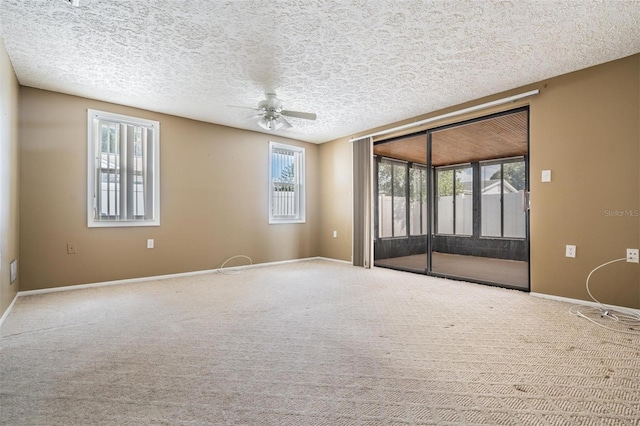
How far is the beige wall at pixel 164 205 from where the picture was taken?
361 cm

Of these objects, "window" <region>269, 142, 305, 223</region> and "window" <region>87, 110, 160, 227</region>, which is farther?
"window" <region>269, 142, 305, 223</region>

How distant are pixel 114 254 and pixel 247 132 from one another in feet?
9.13

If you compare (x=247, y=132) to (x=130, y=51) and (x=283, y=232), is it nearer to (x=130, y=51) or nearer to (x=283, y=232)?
(x=283, y=232)

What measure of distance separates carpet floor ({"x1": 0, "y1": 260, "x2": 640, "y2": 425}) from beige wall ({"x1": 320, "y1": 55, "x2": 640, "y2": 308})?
52 centimetres

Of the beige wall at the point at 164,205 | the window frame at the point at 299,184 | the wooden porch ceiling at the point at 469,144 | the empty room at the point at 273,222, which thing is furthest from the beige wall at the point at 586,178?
the beige wall at the point at 164,205

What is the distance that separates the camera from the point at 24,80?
3.40 m

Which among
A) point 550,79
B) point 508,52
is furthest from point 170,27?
point 550,79

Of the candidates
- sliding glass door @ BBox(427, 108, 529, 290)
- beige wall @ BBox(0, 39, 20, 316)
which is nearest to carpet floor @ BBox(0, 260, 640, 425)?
beige wall @ BBox(0, 39, 20, 316)

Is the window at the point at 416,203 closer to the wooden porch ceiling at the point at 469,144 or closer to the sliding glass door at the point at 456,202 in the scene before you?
the sliding glass door at the point at 456,202

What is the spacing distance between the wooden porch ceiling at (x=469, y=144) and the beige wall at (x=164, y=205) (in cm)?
185

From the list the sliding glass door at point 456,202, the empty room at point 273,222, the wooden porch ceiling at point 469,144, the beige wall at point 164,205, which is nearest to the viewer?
the empty room at point 273,222

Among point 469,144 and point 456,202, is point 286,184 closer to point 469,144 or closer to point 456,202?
point 469,144

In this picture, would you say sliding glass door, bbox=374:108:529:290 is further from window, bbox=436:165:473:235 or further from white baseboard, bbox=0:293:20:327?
white baseboard, bbox=0:293:20:327

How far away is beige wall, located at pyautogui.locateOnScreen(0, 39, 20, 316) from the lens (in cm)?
272
